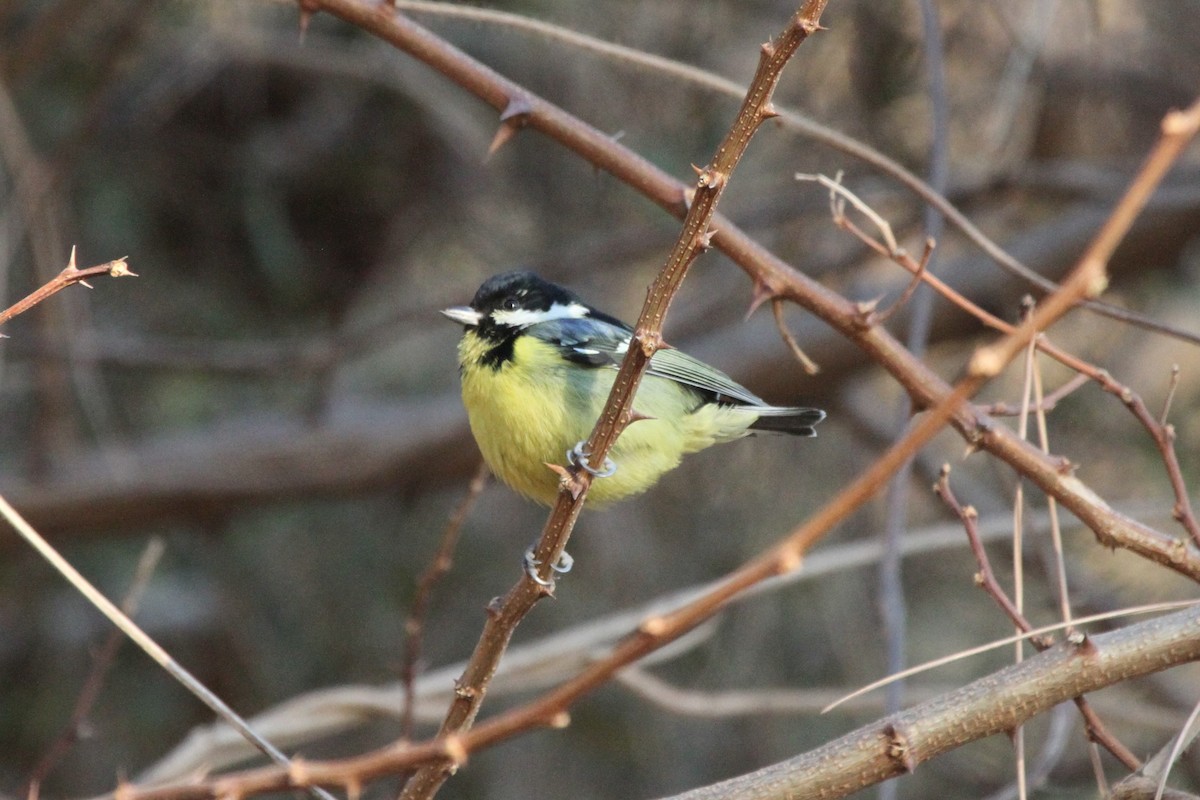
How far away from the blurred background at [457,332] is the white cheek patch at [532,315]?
1.65 metres

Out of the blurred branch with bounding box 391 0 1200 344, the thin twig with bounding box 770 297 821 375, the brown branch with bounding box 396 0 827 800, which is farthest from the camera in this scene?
the blurred branch with bounding box 391 0 1200 344

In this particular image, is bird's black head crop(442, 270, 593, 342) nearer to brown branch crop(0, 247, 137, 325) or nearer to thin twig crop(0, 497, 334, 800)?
thin twig crop(0, 497, 334, 800)

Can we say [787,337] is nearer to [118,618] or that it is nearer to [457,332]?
[118,618]

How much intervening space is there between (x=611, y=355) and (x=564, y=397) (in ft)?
0.99

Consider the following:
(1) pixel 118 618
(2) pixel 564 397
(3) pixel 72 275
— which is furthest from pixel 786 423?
(3) pixel 72 275

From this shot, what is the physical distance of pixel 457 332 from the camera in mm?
6750

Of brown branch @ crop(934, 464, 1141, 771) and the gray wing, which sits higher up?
the gray wing

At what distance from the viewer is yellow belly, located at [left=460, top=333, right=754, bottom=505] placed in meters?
3.34

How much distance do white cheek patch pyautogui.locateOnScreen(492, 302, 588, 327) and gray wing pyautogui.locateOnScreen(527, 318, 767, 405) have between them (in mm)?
51

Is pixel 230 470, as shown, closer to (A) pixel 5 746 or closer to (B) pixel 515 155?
(A) pixel 5 746

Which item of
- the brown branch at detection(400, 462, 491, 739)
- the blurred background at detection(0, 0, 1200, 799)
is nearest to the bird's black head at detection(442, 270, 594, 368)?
the brown branch at detection(400, 462, 491, 739)

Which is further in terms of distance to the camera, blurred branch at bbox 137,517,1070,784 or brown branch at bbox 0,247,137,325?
blurred branch at bbox 137,517,1070,784

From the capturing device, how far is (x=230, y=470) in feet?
18.7

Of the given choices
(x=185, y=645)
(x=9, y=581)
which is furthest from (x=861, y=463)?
(x=9, y=581)
